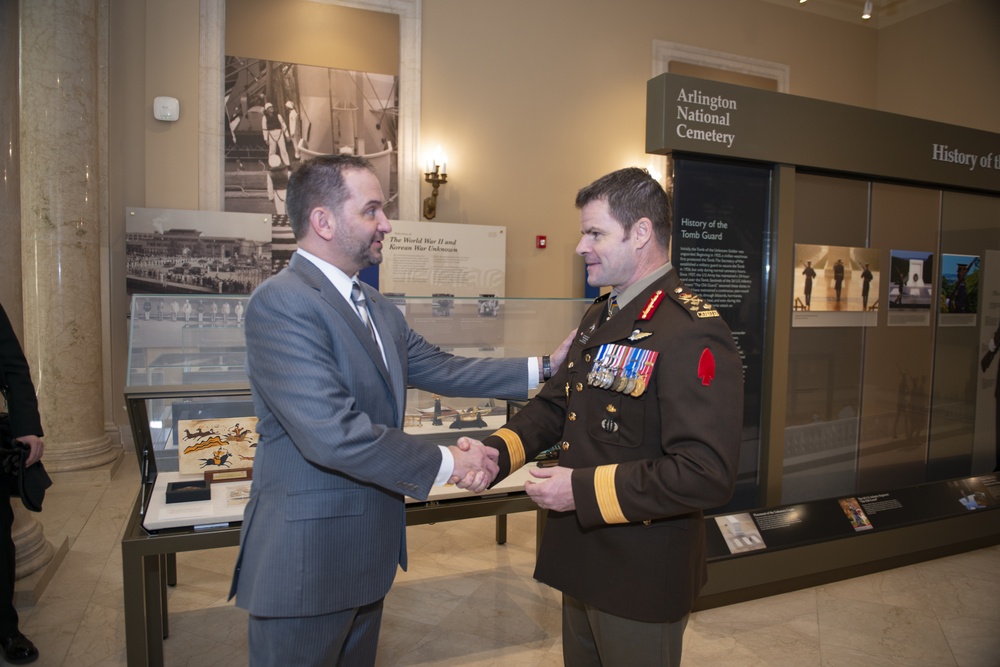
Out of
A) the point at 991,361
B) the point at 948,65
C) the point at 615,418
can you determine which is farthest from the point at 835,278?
the point at 948,65

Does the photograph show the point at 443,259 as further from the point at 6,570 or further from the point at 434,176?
the point at 6,570

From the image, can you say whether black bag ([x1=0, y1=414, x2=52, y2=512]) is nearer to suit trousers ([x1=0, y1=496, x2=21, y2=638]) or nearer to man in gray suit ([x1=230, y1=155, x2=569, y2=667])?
suit trousers ([x1=0, y1=496, x2=21, y2=638])

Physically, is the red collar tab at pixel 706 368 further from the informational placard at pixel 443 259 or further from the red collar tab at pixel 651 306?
the informational placard at pixel 443 259

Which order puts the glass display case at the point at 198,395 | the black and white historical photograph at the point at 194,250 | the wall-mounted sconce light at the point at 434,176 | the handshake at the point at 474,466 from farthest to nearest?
the wall-mounted sconce light at the point at 434,176, the black and white historical photograph at the point at 194,250, the glass display case at the point at 198,395, the handshake at the point at 474,466

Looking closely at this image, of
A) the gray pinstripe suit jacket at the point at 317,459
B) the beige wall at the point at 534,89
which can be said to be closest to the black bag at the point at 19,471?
the gray pinstripe suit jacket at the point at 317,459

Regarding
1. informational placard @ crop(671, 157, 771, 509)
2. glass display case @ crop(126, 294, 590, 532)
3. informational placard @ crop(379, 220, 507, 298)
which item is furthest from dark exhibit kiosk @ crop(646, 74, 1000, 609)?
informational placard @ crop(379, 220, 507, 298)

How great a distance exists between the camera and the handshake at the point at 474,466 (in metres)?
1.84

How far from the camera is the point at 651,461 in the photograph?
163 centimetres

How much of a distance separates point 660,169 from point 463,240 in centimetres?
322

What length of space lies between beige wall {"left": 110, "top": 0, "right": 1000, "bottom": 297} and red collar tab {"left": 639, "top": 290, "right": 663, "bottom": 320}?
610 cm

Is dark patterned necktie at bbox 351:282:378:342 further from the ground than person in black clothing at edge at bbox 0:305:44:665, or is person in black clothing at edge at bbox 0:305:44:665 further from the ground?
dark patterned necktie at bbox 351:282:378:342

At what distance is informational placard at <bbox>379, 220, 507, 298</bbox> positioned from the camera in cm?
731

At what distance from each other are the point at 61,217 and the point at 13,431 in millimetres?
3193

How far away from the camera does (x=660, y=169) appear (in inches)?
350
